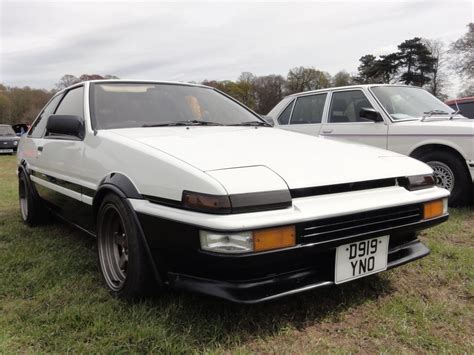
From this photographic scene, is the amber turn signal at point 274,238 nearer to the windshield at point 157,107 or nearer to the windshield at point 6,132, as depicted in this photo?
the windshield at point 157,107

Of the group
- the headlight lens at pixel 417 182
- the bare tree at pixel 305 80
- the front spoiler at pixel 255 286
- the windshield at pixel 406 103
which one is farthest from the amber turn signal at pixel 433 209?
the bare tree at pixel 305 80

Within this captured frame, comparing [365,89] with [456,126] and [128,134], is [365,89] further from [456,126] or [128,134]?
[128,134]

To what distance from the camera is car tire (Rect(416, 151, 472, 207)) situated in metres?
4.69

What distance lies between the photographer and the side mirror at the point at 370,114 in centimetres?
516

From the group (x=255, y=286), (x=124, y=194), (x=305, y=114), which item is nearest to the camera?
(x=255, y=286)

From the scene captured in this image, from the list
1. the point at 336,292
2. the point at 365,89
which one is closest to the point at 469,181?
the point at 365,89

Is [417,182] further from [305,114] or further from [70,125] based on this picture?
[305,114]

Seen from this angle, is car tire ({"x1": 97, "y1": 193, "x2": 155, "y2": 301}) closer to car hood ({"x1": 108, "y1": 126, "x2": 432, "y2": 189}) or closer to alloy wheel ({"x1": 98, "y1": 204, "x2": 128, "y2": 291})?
alloy wheel ({"x1": 98, "y1": 204, "x2": 128, "y2": 291})

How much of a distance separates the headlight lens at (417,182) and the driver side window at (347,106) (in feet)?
10.0

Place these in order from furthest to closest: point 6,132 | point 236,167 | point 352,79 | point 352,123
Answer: point 352,79 → point 6,132 → point 352,123 → point 236,167

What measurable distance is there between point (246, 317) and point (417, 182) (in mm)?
1278

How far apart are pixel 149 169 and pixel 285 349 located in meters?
1.13

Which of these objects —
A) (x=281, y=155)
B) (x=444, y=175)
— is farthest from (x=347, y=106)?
(x=281, y=155)

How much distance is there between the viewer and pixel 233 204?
5.97 feet
